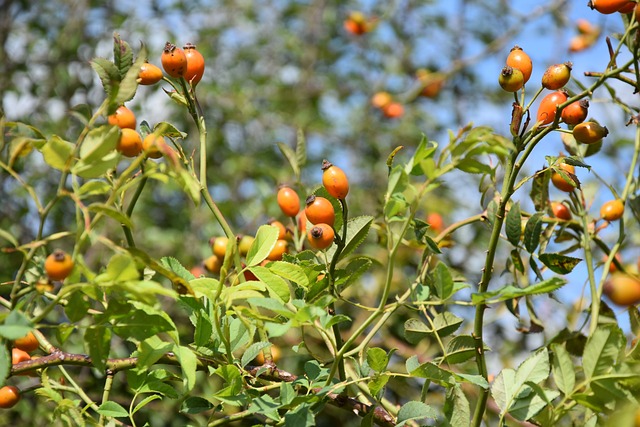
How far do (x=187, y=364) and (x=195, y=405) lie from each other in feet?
0.39

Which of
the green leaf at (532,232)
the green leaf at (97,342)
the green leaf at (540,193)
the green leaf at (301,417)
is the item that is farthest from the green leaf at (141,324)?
the green leaf at (540,193)

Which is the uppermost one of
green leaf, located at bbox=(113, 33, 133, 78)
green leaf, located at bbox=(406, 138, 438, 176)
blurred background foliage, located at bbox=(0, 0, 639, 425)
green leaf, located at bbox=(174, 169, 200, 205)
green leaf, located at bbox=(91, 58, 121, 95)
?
green leaf, located at bbox=(113, 33, 133, 78)

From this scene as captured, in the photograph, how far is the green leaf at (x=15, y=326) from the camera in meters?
0.46

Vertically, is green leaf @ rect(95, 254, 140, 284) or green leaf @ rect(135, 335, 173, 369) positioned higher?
green leaf @ rect(95, 254, 140, 284)

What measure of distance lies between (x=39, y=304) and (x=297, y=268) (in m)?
0.33

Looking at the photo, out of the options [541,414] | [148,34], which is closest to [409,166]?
[541,414]

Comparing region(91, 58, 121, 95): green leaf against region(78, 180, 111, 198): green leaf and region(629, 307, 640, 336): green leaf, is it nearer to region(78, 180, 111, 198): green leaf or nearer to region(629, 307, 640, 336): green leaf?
region(78, 180, 111, 198): green leaf

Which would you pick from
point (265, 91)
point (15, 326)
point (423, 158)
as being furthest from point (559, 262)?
point (265, 91)

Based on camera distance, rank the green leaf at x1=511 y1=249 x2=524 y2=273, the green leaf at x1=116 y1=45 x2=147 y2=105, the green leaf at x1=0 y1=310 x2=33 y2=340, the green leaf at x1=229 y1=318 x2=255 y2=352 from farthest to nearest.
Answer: the green leaf at x1=511 y1=249 x2=524 y2=273, the green leaf at x1=229 y1=318 x2=255 y2=352, the green leaf at x1=116 y1=45 x2=147 y2=105, the green leaf at x1=0 y1=310 x2=33 y2=340

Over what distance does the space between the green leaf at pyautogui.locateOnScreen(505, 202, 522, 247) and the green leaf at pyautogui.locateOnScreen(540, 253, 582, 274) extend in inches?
1.3

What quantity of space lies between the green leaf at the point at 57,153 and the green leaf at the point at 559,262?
0.43m

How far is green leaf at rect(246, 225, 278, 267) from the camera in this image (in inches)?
26.4

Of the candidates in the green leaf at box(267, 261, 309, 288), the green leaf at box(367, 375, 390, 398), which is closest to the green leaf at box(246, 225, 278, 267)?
the green leaf at box(267, 261, 309, 288)

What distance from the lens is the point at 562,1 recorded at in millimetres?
2957
